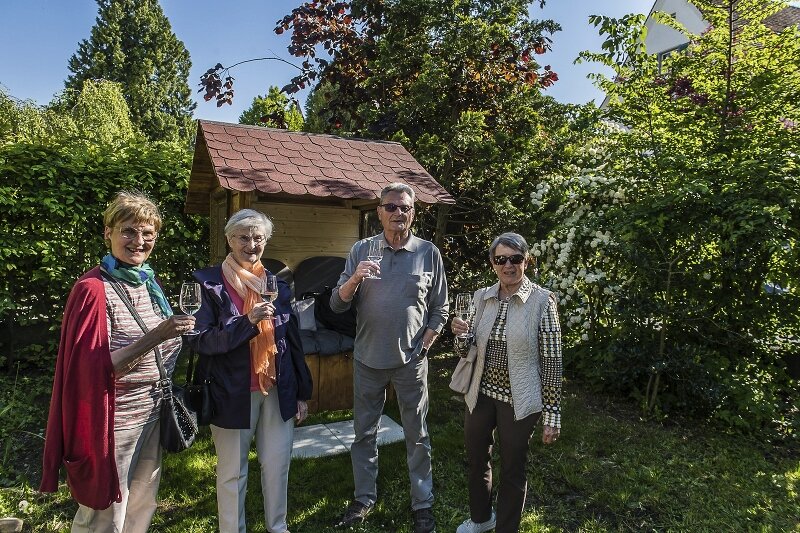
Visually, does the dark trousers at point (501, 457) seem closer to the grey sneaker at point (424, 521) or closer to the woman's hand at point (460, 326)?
the grey sneaker at point (424, 521)

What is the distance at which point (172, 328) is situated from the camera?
1.95 m

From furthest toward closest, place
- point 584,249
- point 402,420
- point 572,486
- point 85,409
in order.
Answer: point 584,249, point 572,486, point 402,420, point 85,409

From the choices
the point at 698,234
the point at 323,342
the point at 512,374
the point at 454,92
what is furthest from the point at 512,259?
the point at 454,92

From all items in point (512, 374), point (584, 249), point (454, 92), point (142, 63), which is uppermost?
point (142, 63)

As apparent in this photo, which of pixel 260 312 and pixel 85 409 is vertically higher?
pixel 260 312

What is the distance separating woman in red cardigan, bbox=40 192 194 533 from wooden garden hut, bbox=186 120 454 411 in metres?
1.87

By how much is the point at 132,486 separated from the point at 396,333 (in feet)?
5.15

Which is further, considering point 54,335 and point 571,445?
point 54,335

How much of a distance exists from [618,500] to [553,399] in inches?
59.0

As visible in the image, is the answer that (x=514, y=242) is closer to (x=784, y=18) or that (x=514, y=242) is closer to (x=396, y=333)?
(x=396, y=333)

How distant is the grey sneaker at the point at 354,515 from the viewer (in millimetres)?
2982

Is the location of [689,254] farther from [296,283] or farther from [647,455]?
[296,283]

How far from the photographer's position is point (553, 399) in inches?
100

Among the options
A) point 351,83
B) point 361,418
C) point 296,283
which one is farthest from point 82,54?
point 361,418
